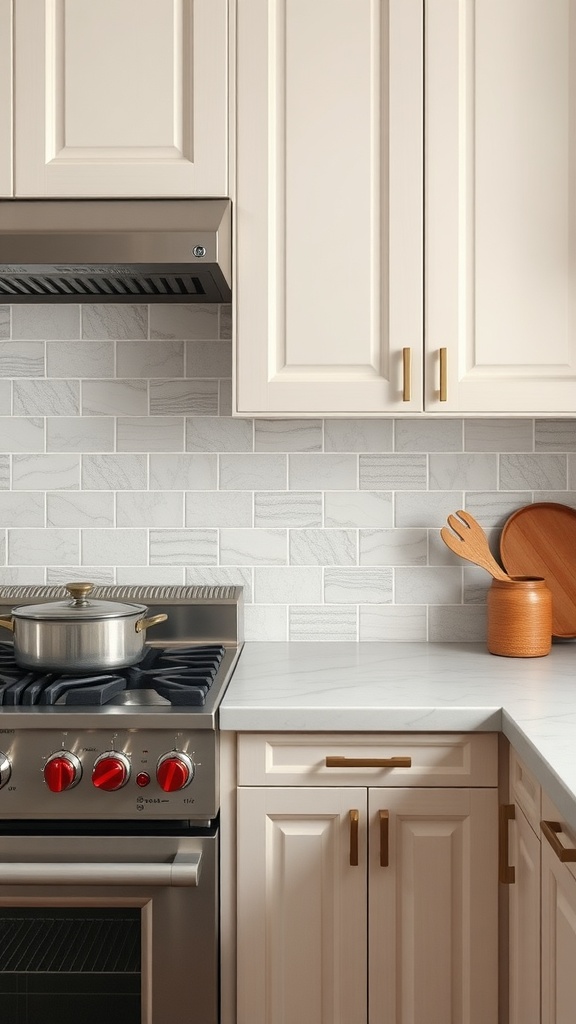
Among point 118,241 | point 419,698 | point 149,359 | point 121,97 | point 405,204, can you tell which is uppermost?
point 121,97

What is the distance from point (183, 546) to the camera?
Result: 2.23m

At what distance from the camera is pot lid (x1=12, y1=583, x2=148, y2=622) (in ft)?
5.59

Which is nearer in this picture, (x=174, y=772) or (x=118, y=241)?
(x=174, y=772)

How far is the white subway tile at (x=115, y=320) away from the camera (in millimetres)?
2193

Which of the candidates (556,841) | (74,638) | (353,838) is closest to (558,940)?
(556,841)

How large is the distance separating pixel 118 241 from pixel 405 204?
1.95 ft

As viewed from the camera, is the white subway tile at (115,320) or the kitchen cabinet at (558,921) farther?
the white subway tile at (115,320)

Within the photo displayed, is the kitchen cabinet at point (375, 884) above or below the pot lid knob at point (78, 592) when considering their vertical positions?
below

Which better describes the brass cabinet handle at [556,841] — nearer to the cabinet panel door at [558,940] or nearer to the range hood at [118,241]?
the cabinet panel door at [558,940]

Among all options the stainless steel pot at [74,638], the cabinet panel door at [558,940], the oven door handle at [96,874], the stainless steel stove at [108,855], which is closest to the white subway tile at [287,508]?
the stainless steel pot at [74,638]

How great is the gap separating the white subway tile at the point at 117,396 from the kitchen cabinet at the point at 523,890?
47.8 inches

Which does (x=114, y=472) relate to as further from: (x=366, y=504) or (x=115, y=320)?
(x=366, y=504)

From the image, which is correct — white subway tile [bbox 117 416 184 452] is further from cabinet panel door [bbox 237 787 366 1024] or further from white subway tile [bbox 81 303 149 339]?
cabinet panel door [bbox 237 787 366 1024]

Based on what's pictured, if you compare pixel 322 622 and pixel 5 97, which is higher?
pixel 5 97
